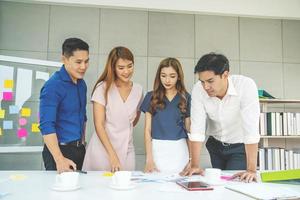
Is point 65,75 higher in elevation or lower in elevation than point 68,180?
higher

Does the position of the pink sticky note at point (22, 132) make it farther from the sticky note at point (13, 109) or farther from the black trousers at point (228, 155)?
the black trousers at point (228, 155)

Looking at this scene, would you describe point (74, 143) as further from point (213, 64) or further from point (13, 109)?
point (13, 109)

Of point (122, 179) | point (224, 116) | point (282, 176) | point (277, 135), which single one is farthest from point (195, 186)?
point (277, 135)

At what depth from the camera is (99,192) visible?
953mm

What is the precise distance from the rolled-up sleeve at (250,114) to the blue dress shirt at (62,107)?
3.11 feet

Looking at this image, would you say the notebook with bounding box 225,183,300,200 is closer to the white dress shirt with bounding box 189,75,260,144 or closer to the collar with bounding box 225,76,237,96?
the white dress shirt with bounding box 189,75,260,144

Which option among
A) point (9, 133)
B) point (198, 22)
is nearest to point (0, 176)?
point (9, 133)

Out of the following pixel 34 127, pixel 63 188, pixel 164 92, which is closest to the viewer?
pixel 63 188

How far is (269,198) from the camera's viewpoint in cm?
89

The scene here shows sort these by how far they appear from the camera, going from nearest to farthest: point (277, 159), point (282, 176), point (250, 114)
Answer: point (282, 176) < point (250, 114) < point (277, 159)

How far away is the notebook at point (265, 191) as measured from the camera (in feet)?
3.01

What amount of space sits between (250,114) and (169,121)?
526mm

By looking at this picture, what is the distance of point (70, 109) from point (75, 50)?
0.34 meters

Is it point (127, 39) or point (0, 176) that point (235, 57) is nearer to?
point (127, 39)
